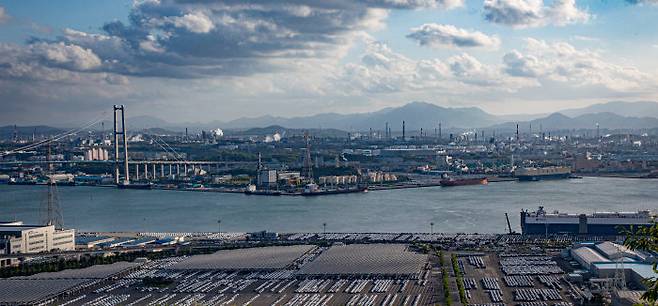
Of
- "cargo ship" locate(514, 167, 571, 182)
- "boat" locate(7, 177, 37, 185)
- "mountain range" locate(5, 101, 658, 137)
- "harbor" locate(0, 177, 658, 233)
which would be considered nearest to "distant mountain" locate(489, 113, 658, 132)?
"mountain range" locate(5, 101, 658, 137)

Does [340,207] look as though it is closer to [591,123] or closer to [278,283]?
[278,283]

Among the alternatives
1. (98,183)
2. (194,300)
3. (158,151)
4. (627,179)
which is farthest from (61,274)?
(158,151)

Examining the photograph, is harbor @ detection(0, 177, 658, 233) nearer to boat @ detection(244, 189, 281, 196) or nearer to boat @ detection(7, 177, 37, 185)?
boat @ detection(244, 189, 281, 196)

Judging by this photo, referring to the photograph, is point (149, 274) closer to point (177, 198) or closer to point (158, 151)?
point (177, 198)

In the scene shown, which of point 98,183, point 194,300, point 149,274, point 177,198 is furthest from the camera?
point 98,183

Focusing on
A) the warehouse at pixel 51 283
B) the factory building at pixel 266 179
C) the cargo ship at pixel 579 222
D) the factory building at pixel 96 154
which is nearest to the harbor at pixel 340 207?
the cargo ship at pixel 579 222

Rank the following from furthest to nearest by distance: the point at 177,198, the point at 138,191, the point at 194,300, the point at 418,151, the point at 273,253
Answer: the point at 418,151 < the point at 138,191 < the point at 177,198 < the point at 273,253 < the point at 194,300

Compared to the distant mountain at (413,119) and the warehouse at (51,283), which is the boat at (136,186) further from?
the distant mountain at (413,119)
